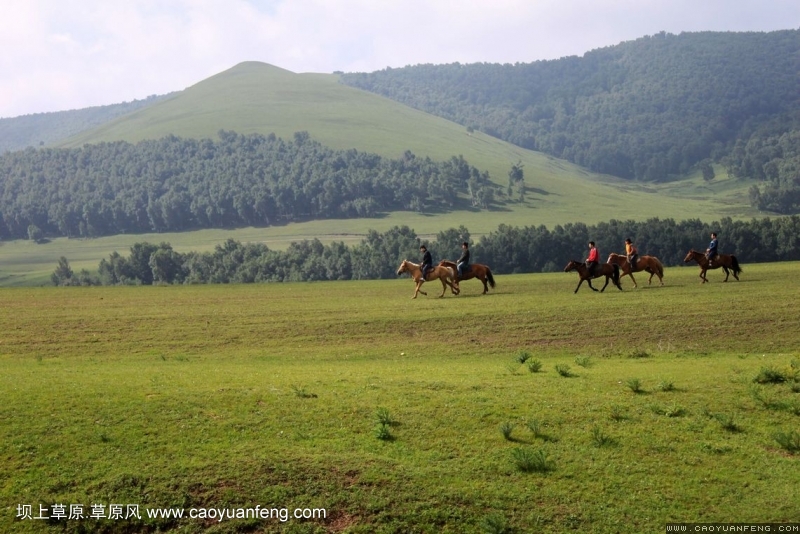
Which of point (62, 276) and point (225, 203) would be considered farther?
point (225, 203)

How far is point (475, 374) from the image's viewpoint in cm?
2105

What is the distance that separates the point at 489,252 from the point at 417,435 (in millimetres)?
69424

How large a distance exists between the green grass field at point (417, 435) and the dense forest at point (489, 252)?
5188cm

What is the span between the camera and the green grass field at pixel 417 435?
13.4 metres

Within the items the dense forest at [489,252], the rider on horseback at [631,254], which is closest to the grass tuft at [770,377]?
the rider on horseback at [631,254]

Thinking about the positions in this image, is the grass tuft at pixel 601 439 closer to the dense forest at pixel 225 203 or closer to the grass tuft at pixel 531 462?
the grass tuft at pixel 531 462

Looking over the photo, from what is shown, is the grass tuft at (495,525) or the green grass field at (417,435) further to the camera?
the green grass field at (417,435)

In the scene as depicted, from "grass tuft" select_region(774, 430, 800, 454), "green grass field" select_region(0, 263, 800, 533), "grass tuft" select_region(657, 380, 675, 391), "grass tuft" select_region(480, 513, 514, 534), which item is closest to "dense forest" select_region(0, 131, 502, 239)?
"green grass field" select_region(0, 263, 800, 533)

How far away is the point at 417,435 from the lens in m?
15.7

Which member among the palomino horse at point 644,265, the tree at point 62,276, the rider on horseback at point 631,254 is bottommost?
the tree at point 62,276

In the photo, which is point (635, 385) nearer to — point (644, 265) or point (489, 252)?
point (644, 265)

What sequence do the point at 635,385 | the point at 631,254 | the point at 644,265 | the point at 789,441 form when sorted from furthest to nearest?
the point at 644,265 < the point at 631,254 < the point at 635,385 < the point at 789,441

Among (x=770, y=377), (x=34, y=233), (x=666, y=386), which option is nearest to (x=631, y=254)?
(x=770, y=377)

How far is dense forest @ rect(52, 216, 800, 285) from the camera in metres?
73.7
